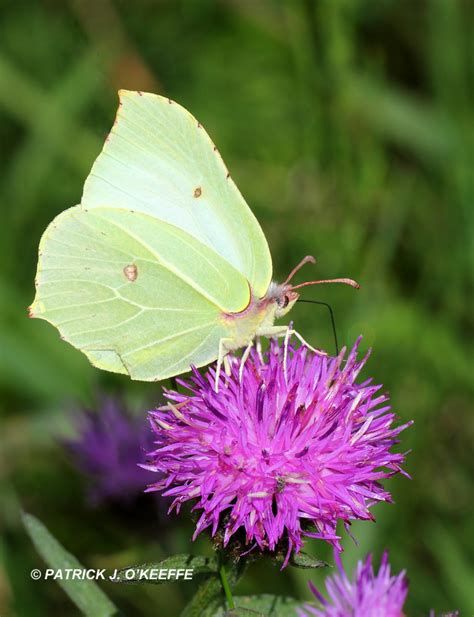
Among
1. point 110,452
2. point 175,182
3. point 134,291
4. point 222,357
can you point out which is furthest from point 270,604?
point 110,452

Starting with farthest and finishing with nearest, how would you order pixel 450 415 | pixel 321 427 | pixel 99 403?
pixel 450 415 < pixel 99 403 < pixel 321 427

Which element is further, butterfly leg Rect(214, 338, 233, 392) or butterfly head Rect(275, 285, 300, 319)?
butterfly head Rect(275, 285, 300, 319)

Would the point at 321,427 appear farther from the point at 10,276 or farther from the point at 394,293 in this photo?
the point at 10,276

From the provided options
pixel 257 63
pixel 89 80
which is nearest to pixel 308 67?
pixel 257 63

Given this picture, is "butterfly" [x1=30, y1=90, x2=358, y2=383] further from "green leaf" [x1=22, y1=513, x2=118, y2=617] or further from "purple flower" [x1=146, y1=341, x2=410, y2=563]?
"green leaf" [x1=22, y1=513, x2=118, y2=617]

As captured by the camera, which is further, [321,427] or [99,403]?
[99,403]

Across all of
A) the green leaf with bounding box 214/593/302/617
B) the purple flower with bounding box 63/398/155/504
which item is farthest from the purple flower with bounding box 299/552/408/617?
the purple flower with bounding box 63/398/155/504
